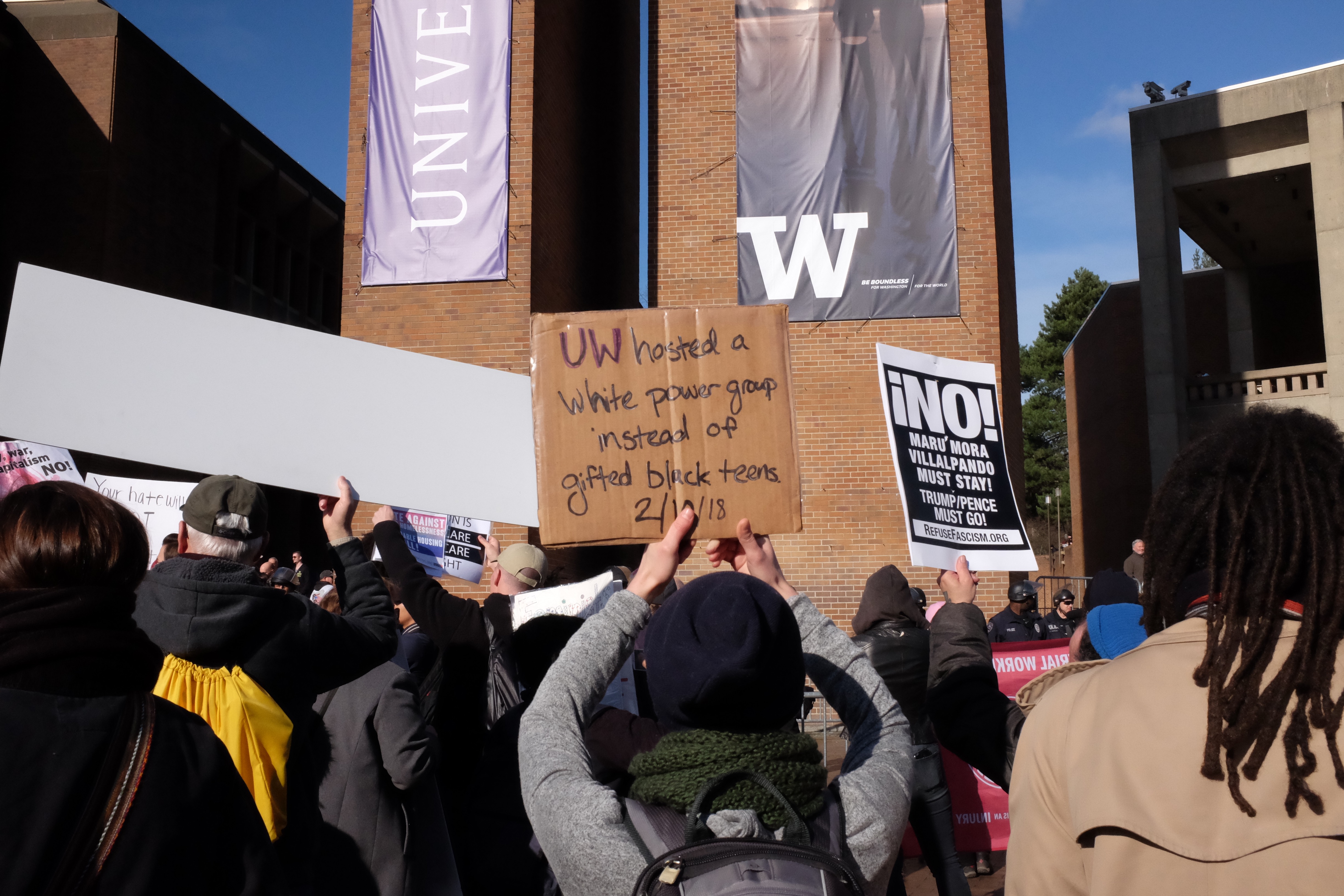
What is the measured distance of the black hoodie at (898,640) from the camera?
4602mm

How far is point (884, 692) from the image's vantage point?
6.81ft

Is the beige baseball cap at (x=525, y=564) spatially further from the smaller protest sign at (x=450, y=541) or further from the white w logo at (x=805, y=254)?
the white w logo at (x=805, y=254)

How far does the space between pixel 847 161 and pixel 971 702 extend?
12942 millimetres

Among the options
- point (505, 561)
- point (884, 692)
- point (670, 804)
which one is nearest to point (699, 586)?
point (670, 804)

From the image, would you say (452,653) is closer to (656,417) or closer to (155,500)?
(656,417)

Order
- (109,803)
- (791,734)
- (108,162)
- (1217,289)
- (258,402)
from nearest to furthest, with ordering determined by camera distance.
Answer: (109,803)
(791,734)
(258,402)
(108,162)
(1217,289)

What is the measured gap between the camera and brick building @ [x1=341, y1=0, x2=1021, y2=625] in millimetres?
13828

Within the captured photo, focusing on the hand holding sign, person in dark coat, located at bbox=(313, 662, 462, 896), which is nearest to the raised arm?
person in dark coat, located at bbox=(313, 662, 462, 896)

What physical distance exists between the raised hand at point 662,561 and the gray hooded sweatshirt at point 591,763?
6 centimetres

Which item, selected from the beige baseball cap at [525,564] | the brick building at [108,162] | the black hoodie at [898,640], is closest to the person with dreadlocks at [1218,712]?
the black hoodie at [898,640]

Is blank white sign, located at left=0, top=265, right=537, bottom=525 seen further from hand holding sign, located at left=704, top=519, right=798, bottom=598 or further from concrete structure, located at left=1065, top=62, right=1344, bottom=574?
concrete structure, located at left=1065, top=62, right=1344, bottom=574

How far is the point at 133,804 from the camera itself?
159 centimetres

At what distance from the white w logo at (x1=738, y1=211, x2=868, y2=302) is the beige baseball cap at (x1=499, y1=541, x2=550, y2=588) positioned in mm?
10048

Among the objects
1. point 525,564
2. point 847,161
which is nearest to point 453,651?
point 525,564
